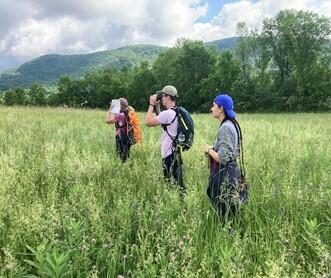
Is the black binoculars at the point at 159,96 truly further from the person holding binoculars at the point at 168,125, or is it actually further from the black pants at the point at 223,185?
the black pants at the point at 223,185

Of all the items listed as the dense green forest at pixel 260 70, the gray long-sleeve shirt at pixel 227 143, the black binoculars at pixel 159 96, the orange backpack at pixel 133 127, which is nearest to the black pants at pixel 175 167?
the black binoculars at pixel 159 96

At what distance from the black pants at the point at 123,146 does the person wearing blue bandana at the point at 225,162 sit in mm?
3423

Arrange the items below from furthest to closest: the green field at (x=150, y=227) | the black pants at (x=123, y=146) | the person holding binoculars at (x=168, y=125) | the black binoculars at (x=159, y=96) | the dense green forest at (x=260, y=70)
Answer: the dense green forest at (x=260, y=70) < the black pants at (x=123, y=146) < the black binoculars at (x=159, y=96) < the person holding binoculars at (x=168, y=125) < the green field at (x=150, y=227)

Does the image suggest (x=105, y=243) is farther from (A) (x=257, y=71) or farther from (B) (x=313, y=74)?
(A) (x=257, y=71)

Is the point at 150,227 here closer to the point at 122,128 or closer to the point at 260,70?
the point at 122,128

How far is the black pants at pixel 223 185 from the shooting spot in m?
4.63

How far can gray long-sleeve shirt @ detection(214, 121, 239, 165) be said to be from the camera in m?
4.72

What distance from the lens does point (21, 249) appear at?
3652mm

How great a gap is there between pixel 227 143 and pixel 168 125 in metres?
→ 1.54

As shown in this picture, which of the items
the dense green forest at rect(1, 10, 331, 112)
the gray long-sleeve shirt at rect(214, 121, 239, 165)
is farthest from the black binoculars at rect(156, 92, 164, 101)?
the dense green forest at rect(1, 10, 331, 112)

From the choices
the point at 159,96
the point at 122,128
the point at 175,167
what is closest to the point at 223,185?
the point at 175,167

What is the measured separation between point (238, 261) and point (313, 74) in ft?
187

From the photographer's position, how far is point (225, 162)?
15.5 feet

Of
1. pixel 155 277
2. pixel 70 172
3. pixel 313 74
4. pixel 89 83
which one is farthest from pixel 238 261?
pixel 89 83
